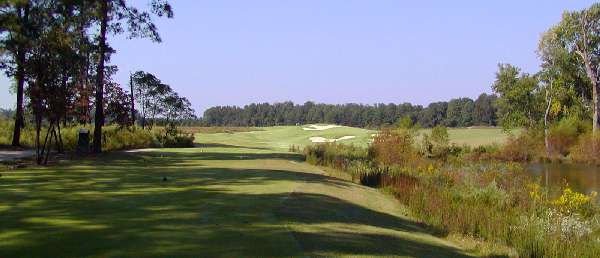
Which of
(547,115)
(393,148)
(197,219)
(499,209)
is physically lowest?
(499,209)

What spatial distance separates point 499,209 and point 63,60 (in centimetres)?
1341

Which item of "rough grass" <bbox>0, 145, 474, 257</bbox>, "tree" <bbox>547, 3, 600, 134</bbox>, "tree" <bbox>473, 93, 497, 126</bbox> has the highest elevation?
"tree" <bbox>547, 3, 600, 134</bbox>

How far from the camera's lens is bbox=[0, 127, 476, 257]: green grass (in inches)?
258

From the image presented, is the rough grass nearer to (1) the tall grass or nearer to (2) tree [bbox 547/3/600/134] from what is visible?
(1) the tall grass

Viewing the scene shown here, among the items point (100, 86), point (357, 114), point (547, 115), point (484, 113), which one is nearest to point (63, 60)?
point (100, 86)

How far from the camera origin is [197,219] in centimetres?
809

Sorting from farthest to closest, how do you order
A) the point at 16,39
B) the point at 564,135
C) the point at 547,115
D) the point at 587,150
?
the point at 547,115 → the point at 564,135 → the point at 587,150 → the point at 16,39

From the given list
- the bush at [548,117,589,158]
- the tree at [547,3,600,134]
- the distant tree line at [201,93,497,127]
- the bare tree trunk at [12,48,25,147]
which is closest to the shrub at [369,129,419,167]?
the bare tree trunk at [12,48,25,147]

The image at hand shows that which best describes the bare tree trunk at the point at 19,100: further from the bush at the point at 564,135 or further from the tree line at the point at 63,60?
the bush at the point at 564,135

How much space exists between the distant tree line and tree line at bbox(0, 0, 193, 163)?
90.7 meters

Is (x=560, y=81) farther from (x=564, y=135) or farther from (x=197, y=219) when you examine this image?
(x=197, y=219)

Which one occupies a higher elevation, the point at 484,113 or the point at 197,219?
the point at 484,113

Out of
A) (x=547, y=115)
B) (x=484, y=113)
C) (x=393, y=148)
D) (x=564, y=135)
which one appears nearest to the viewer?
(x=393, y=148)

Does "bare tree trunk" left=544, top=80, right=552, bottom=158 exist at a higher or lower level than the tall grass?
higher
